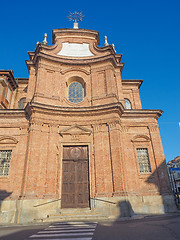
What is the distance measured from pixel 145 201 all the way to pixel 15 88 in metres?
15.7

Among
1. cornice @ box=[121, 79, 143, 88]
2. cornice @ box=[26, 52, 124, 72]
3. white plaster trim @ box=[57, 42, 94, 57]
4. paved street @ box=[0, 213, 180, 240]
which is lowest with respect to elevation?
paved street @ box=[0, 213, 180, 240]

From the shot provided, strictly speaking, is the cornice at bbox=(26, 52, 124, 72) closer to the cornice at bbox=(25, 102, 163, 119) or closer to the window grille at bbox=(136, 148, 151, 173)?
the cornice at bbox=(25, 102, 163, 119)

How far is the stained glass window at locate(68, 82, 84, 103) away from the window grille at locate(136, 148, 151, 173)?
21.7 feet

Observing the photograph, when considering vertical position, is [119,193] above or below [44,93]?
below

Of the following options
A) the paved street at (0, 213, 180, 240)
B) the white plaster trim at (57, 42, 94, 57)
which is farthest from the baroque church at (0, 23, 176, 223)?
the paved street at (0, 213, 180, 240)

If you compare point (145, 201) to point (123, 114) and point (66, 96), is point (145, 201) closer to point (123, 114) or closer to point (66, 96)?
point (123, 114)

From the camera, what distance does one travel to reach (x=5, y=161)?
12852mm

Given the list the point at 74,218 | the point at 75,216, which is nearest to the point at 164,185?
the point at 75,216

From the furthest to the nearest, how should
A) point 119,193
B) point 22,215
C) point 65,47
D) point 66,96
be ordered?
point 65,47, point 66,96, point 119,193, point 22,215

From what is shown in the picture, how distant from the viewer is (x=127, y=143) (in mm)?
14125

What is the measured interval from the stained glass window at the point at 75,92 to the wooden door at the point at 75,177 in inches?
178

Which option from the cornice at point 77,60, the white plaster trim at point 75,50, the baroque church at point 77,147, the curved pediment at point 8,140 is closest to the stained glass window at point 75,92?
the baroque church at point 77,147

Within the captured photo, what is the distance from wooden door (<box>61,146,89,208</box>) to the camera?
12058 millimetres

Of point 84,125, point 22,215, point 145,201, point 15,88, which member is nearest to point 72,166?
point 84,125
